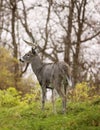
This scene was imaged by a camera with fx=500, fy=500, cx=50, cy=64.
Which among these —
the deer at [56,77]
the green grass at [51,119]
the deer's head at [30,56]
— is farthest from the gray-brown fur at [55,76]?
the green grass at [51,119]

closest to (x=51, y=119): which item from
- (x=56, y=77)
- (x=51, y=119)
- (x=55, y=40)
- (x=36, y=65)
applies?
(x=51, y=119)

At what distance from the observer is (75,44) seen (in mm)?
32594

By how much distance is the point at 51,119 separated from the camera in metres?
14.0

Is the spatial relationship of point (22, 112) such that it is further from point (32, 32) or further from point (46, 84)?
point (32, 32)

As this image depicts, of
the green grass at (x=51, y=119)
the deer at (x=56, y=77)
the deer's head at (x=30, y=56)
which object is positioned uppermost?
the deer's head at (x=30, y=56)

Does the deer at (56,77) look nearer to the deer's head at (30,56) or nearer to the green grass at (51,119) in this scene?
the deer's head at (30,56)

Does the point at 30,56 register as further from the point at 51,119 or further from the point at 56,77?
the point at 51,119

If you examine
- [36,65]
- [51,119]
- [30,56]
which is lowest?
[51,119]

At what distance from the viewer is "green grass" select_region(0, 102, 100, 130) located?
12602mm

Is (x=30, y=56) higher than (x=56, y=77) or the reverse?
higher

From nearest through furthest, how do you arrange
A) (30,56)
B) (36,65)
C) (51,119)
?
(51,119)
(36,65)
(30,56)

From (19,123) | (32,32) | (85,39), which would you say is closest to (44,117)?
(19,123)

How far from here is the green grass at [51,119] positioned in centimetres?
1260

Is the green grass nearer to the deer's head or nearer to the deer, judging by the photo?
the deer
